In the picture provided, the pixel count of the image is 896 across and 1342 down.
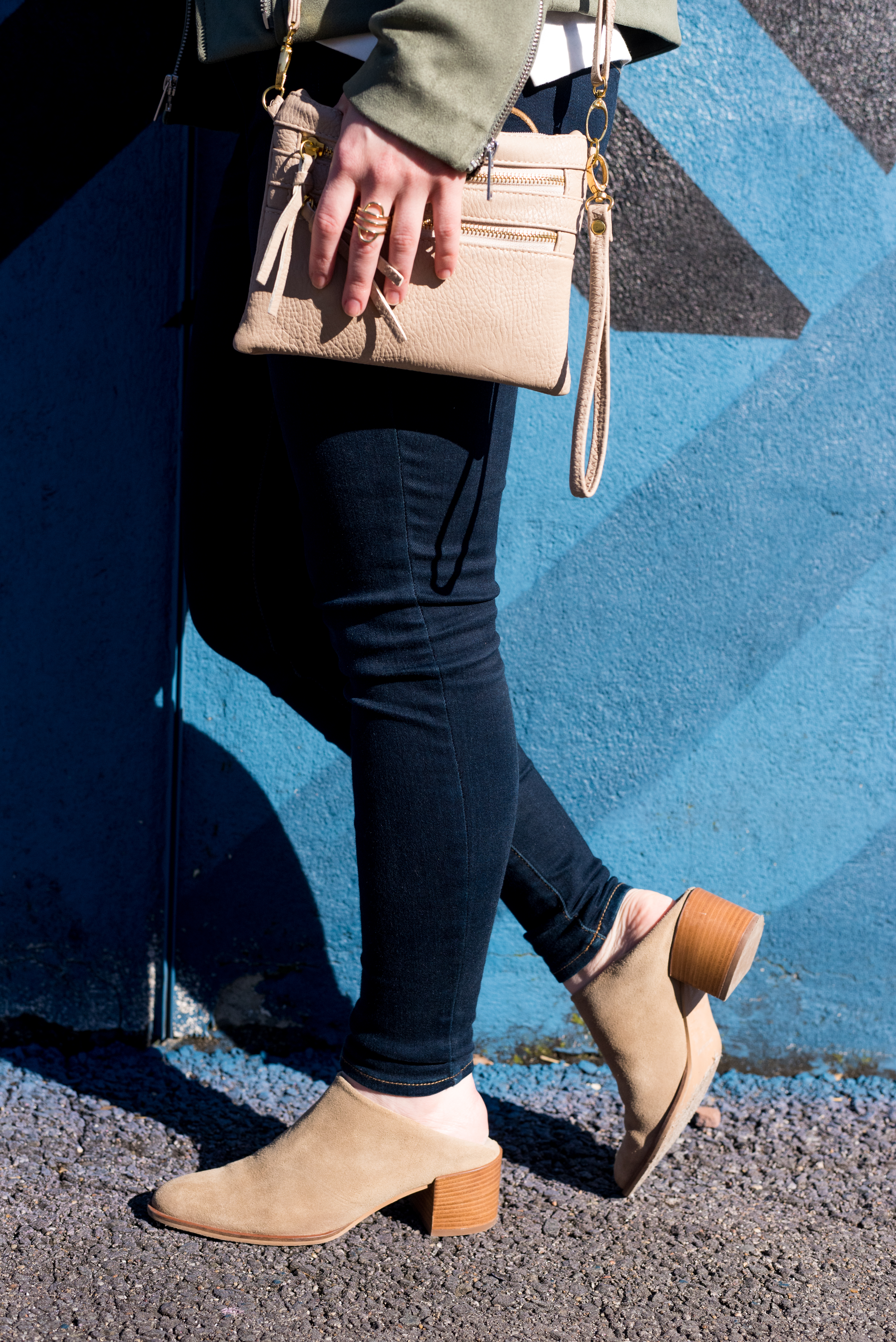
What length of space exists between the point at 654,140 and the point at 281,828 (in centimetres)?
107

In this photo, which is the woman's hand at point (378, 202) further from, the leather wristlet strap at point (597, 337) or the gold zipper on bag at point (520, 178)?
the leather wristlet strap at point (597, 337)

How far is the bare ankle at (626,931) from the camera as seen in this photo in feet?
4.22

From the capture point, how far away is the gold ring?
0.93 meters

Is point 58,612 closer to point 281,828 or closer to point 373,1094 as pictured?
point 281,828

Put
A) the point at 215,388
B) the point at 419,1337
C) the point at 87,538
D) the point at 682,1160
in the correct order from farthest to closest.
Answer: the point at 87,538
the point at 682,1160
the point at 215,388
the point at 419,1337

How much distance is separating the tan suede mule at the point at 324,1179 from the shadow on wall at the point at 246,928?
1.40 ft

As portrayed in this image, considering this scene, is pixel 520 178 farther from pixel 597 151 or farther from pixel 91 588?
pixel 91 588

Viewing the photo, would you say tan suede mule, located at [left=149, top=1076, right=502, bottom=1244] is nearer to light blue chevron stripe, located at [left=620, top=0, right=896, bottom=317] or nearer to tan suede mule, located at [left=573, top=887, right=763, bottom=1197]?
tan suede mule, located at [left=573, top=887, right=763, bottom=1197]

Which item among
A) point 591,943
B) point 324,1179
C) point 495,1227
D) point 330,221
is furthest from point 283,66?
point 495,1227

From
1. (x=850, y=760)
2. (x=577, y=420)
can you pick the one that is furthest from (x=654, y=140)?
(x=850, y=760)

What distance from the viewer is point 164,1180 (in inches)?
49.8

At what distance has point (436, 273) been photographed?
970mm

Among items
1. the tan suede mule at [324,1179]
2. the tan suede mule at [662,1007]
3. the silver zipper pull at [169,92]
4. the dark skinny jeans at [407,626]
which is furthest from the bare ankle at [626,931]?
the silver zipper pull at [169,92]

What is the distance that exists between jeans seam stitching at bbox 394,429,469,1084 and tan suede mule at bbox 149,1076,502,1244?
7 centimetres
